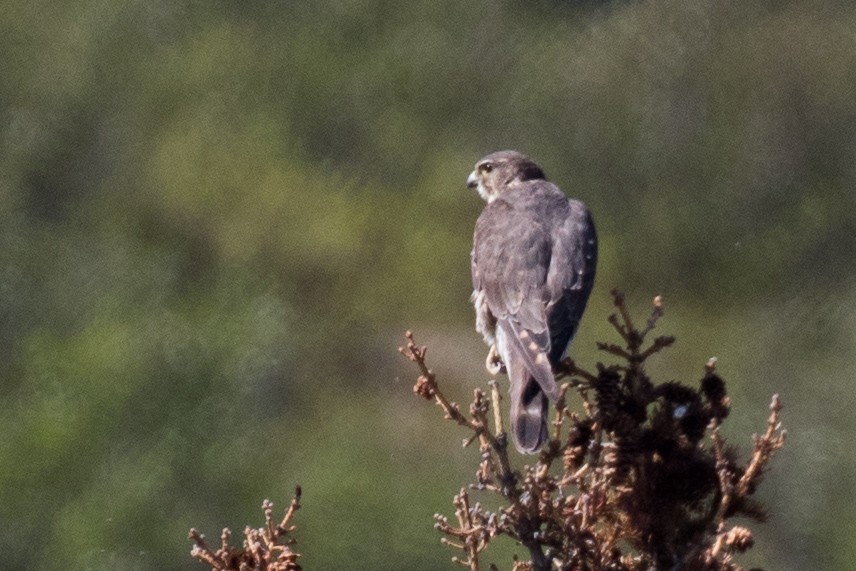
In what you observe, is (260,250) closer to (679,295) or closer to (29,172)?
(29,172)

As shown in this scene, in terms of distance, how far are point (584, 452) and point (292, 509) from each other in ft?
1.88

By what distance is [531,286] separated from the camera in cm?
407

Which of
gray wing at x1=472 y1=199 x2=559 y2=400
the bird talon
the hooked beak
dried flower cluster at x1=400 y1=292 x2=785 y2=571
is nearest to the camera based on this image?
dried flower cluster at x1=400 y1=292 x2=785 y2=571

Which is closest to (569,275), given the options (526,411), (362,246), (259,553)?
(526,411)

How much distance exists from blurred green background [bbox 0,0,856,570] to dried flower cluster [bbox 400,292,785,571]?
209 inches

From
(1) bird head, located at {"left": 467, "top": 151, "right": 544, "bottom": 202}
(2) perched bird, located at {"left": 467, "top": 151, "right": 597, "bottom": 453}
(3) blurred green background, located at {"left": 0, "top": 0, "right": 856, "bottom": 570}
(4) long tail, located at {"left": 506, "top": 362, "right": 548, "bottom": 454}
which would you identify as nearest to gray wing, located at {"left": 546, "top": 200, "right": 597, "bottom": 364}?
(2) perched bird, located at {"left": 467, "top": 151, "right": 597, "bottom": 453}

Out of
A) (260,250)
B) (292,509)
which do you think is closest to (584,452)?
(292,509)

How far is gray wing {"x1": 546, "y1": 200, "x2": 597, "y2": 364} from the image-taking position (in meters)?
3.92

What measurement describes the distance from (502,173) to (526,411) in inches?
67.7

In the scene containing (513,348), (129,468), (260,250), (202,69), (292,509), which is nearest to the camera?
(292,509)

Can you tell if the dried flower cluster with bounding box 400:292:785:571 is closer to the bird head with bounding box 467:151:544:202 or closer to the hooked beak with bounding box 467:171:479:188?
the bird head with bounding box 467:151:544:202

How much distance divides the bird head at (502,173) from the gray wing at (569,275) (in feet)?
2.10

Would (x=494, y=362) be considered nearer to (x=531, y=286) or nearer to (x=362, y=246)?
(x=531, y=286)

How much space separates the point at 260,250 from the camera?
10836mm
